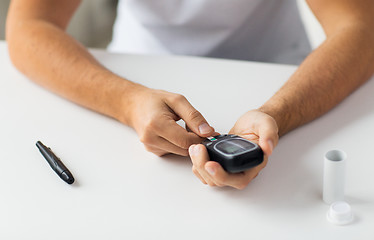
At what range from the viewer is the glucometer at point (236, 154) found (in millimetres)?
725

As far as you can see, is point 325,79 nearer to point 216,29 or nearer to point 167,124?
point 167,124

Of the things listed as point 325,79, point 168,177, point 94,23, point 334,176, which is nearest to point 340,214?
point 334,176

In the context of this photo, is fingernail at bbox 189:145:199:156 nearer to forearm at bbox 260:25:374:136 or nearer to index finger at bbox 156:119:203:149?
index finger at bbox 156:119:203:149

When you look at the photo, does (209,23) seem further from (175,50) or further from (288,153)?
(288,153)

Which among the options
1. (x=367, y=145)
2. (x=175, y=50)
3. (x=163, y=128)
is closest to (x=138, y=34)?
(x=175, y=50)

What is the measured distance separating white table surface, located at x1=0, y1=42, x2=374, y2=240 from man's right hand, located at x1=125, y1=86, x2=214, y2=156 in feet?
0.10

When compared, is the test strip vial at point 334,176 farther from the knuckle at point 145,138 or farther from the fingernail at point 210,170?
the knuckle at point 145,138

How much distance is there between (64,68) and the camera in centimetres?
109

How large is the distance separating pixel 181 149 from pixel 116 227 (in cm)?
19

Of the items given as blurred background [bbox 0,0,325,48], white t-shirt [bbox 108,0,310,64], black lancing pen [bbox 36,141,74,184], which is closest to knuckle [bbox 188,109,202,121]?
black lancing pen [bbox 36,141,74,184]

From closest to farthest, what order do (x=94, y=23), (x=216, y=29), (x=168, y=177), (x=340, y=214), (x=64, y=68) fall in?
(x=340, y=214) → (x=168, y=177) → (x=64, y=68) → (x=216, y=29) → (x=94, y=23)

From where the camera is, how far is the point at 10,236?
0.72 meters

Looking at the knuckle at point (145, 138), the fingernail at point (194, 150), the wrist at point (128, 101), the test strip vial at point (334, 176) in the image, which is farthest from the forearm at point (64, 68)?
the test strip vial at point (334, 176)

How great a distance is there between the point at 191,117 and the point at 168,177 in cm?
11
